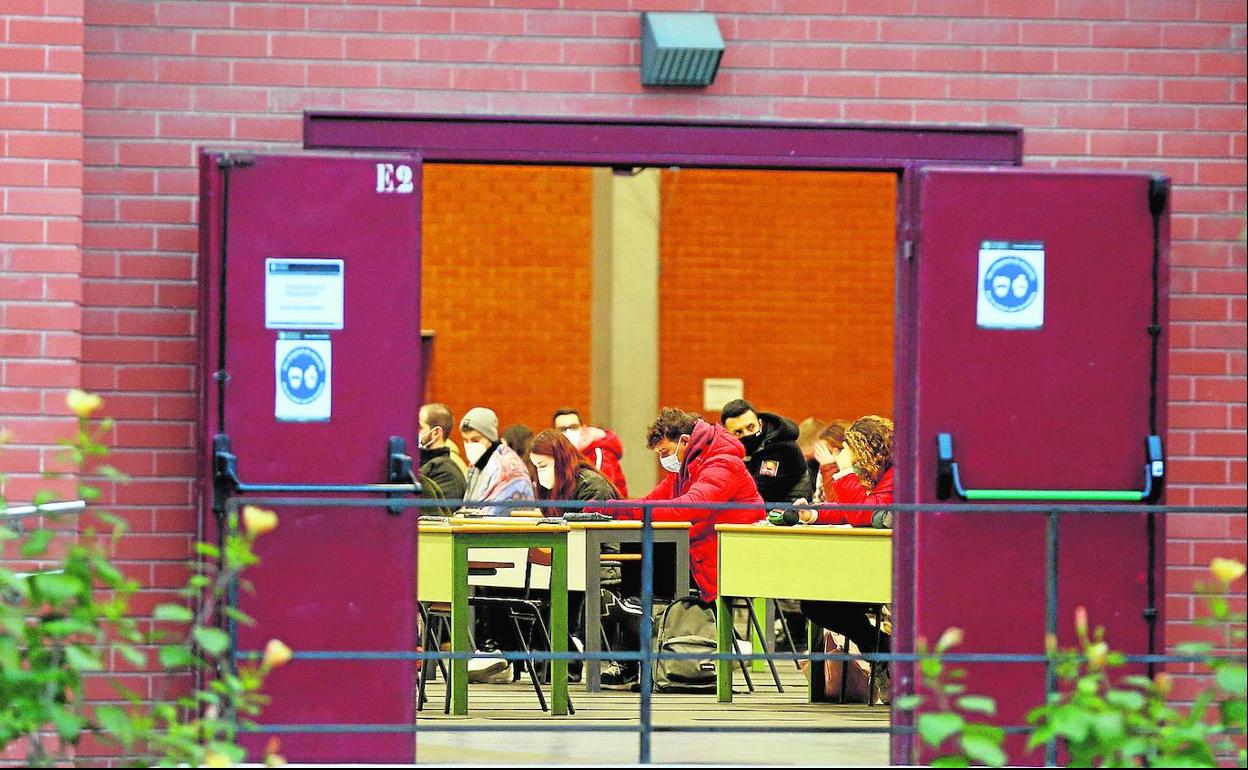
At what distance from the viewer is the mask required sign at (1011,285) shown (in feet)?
21.1

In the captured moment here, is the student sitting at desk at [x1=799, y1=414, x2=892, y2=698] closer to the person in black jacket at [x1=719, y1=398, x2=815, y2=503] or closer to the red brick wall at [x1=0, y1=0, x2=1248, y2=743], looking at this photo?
the person in black jacket at [x1=719, y1=398, x2=815, y2=503]

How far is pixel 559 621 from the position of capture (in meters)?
8.84

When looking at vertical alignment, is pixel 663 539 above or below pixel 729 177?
below

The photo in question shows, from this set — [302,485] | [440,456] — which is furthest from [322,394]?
[440,456]

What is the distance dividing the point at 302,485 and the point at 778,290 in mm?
10364

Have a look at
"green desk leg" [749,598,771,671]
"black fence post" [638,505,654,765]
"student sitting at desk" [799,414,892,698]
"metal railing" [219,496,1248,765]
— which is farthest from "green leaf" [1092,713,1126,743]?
"green desk leg" [749,598,771,671]

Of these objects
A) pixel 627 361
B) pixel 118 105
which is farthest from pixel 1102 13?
pixel 627 361

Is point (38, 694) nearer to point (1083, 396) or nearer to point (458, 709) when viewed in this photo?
point (1083, 396)

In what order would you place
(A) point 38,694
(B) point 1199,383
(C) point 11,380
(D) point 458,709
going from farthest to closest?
(D) point 458,709, (B) point 1199,383, (C) point 11,380, (A) point 38,694

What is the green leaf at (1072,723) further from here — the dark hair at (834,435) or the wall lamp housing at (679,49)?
the dark hair at (834,435)

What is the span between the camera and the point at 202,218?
6.29 m

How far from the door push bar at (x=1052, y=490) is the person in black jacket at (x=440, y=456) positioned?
15.0 ft

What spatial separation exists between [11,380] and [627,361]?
10098 mm

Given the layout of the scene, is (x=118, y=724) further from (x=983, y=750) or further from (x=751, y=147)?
(x=751, y=147)
